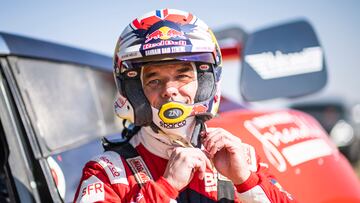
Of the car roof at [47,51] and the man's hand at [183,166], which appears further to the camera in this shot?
the car roof at [47,51]

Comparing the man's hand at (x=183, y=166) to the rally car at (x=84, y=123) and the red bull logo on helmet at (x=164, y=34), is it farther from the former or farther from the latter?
the rally car at (x=84, y=123)

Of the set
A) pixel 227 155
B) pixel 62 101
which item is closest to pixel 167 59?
pixel 227 155

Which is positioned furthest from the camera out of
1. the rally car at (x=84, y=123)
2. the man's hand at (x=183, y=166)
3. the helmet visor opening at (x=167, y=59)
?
the rally car at (x=84, y=123)

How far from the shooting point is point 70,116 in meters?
3.02

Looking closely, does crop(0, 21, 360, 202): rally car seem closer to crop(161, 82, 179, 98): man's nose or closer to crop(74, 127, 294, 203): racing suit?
crop(74, 127, 294, 203): racing suit

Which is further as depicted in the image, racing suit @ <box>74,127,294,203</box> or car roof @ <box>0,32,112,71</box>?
car roof @ <box>0,32,112,71</box>

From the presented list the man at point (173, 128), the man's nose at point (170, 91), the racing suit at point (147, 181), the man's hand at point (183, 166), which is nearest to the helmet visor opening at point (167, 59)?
the man at point (173, 128)

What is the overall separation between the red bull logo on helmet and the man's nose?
0.20 m

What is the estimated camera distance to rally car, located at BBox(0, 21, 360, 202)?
2395 millimetres

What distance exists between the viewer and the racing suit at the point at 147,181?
1.92m

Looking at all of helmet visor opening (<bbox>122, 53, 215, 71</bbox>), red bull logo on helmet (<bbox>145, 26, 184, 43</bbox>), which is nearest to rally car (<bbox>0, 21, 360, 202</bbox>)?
helmet visor opening (<bbox>122, 53, 215, 71</bbox>)

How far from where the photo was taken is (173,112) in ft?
6.42

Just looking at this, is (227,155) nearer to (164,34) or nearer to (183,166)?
(183,166)

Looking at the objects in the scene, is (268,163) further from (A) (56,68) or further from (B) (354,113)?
(B) (354,113)
